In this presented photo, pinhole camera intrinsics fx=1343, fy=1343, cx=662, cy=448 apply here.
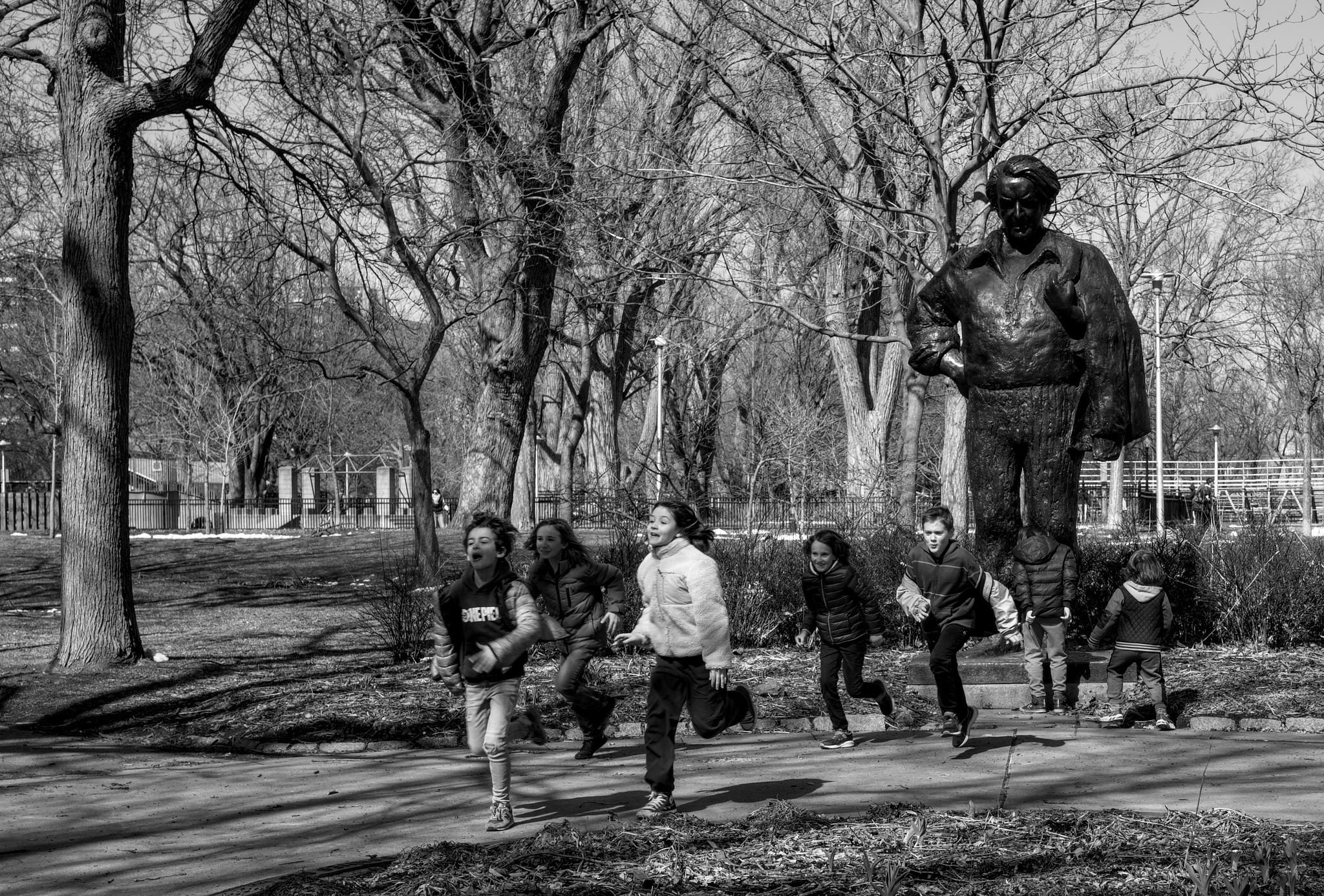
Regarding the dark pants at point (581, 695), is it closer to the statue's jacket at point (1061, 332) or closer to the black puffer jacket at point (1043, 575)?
the black puffer jacket at point (1043, 575)

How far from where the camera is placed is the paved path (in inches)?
225

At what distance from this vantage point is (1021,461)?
29.9 feet

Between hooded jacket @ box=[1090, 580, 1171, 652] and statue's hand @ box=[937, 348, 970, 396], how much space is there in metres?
1.75

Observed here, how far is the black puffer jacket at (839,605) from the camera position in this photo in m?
7.89

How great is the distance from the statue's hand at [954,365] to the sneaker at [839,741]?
2.71 meters

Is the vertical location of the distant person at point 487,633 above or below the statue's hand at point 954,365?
below

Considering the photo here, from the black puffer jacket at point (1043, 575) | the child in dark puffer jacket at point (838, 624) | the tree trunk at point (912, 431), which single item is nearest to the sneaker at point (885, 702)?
the child in dark puffer jacket at point (838, 624)

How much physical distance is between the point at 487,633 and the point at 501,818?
33.3 inches

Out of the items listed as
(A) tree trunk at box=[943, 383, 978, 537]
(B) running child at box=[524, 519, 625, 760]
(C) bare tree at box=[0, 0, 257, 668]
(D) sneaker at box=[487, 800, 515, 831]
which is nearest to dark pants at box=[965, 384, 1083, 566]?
(B) running child at box=[524, 519, 625, 760]

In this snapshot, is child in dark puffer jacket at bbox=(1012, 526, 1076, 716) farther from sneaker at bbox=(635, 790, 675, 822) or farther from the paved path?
sneaker at bbox=(635, 790, 675, 822)

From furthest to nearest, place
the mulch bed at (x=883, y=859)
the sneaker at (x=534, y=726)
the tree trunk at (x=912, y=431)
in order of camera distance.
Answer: the tree trunk at (x=912, y=431)
the sneaker at (x=534, y=726)
the mulch bed at (x=883, y=859)

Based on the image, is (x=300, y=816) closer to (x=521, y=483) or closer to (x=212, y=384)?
(x=521, y=483)

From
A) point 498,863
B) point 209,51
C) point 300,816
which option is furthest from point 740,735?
point 209,51

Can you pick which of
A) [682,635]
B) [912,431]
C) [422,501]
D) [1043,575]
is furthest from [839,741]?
[912,431]
